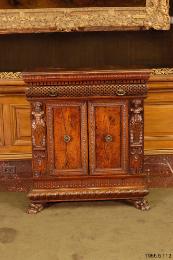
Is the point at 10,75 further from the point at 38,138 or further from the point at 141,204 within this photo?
the point at 141,204

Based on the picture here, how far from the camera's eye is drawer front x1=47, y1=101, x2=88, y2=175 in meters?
3.52

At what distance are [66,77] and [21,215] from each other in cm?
117

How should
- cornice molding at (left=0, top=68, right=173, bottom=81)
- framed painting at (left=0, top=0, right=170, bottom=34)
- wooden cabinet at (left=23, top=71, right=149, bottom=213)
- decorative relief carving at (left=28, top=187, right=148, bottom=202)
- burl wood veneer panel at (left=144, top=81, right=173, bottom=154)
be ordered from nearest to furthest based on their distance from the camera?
1. wooden cabinet at (left=23, top=71, right=149, bottom=213)
2. decorative relief carving at (left=28, top=187, right=148, bottom=202)
3. framed painting at (left=0, top=0, right=170, bottom=34)
4. cornice molding at (left=0, top=68, right=173, bottom=81)
5. burl wood veneer panel at (left=144, top=81, right=173, bottom=154)

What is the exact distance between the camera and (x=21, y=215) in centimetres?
361

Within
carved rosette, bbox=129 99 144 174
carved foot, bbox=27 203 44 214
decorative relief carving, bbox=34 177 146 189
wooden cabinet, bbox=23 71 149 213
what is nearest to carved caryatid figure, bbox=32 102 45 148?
wooden cabinet, bbox=23 71 149 213

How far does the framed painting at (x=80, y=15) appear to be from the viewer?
4.02 m

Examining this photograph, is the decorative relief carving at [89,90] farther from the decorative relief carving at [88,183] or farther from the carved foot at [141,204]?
the carved foot at [141,204]

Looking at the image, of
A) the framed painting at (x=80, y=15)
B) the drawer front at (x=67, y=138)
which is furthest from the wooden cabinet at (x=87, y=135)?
the framed painting at (x=80, y=15)

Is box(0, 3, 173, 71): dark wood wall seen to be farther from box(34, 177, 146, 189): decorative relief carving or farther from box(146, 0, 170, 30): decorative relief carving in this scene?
box(34, 177, 146, 189): decorative relief carving

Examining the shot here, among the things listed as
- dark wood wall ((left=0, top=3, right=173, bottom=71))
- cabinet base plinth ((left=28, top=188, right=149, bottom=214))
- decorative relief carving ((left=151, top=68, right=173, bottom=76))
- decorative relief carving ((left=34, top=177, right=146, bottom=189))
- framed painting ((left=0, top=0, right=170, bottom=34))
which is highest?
framed painting ((left=0, top=0, right=170, bottom=34))

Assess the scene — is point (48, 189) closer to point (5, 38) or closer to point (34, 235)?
point (34, 235)

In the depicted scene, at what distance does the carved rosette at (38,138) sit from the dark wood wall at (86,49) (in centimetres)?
81

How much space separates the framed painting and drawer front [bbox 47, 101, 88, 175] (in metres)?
0.94

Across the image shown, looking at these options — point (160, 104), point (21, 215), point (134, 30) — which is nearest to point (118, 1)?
point (134, 30)
